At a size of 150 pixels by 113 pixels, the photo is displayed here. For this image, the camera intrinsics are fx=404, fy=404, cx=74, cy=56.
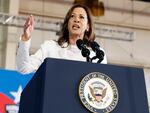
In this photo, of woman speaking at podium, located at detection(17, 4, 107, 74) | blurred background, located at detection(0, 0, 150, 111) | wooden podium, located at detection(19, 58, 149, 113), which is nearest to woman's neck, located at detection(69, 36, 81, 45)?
woman speaking at podium, located at detection(17, 4, 107, 74)

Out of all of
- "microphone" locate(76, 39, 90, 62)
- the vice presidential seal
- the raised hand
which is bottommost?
the vice presidential seal

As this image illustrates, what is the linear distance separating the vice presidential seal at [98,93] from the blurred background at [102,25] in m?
5.21

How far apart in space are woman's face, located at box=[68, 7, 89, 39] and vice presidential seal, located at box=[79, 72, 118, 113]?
468 mm

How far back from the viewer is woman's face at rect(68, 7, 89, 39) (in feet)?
5.68

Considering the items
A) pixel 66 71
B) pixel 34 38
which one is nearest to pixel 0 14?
pixel 34 38

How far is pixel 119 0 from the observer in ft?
25.5

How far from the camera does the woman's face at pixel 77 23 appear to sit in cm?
173

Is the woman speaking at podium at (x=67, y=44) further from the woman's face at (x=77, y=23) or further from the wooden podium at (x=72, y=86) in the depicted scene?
the wooden podium at (x=72, y=86)

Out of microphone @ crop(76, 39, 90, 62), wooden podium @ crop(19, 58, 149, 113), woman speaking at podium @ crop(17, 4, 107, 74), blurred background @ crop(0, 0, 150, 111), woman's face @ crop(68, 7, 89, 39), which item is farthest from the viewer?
blurred background @ crop(0, 0, 150, 111)

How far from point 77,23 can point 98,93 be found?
511mm

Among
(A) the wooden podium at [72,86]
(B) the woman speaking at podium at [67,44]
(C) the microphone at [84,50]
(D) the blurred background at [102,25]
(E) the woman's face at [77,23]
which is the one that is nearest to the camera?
(A) the wooden podium at [72,86]

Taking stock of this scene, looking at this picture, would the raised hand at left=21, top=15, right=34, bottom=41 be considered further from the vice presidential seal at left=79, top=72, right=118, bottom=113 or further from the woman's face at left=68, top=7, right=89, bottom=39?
the vice presidential seal at left=79, top=72, right=118, bottom=113

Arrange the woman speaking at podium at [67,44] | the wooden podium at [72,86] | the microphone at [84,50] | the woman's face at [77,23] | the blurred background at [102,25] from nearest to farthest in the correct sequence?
the wooden podium at [72,86]
the microphone at [84,50]
the woman speaking at podium at [67,44]
the woman's face at [77,23]
the blurred background at [102,25]

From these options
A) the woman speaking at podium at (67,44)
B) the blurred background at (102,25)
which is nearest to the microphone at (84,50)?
the woman speaking at podium at (67,44)
